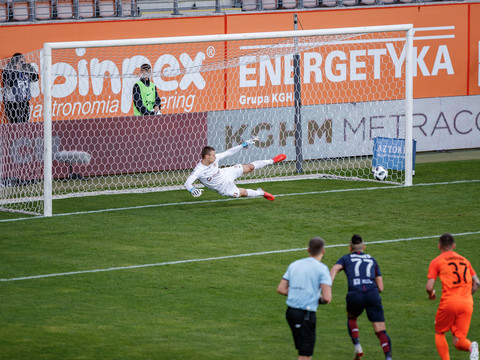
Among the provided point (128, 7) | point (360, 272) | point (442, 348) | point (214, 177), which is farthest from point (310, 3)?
point (442, 348)

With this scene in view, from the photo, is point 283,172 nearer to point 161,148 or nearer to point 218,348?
point 161,148

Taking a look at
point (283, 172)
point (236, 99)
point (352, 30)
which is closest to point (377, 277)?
point (352, 30)

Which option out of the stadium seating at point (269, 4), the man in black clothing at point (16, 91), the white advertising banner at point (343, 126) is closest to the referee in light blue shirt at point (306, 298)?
the man in black clothing at point (16, 91)

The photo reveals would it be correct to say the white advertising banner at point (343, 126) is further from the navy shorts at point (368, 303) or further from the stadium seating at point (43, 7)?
the navy shorts at point (368, 303)

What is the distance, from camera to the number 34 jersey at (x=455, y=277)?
823 centimetres

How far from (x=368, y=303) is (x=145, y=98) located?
1200 cm

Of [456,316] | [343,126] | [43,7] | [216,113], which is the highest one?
[43,7]

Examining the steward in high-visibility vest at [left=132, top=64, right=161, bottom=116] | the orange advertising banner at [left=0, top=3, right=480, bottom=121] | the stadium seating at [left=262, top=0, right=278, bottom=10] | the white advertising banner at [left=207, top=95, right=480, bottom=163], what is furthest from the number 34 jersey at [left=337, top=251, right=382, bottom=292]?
the stadium seating at [left=262, top=0, right=278, bottom=10]

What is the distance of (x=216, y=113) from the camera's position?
20.5 meters

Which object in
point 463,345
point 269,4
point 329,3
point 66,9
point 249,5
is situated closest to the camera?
point 463,345

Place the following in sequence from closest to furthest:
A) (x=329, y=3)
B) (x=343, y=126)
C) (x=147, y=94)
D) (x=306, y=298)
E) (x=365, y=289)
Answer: (x=306, y=298) < (x=365, y=289) < (x=147, y=94) < (x=343, y=126) < (x=329, y=3)

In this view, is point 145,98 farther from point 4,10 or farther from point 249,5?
point 249,5

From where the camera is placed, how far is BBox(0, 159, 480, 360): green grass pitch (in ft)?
30.0

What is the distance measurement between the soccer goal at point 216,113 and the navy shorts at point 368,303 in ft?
30.9
